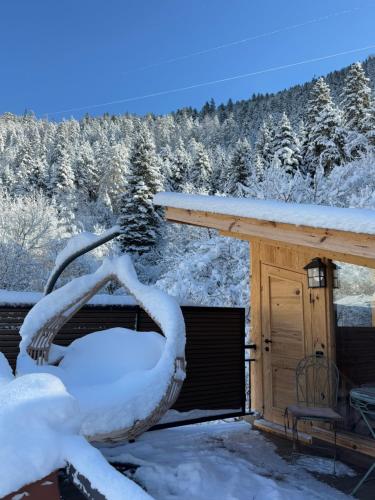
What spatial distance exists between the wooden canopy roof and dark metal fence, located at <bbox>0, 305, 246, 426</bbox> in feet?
3.67

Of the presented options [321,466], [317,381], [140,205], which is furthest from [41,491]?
[140,205]

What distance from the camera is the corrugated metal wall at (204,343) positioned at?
4.03m

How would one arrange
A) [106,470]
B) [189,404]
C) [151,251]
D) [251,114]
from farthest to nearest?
[251,114] → [151,251] → [189,404] → [106,470]

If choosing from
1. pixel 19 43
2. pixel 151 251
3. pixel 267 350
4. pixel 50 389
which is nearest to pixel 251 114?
pixel 151 251

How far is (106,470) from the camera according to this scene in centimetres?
66

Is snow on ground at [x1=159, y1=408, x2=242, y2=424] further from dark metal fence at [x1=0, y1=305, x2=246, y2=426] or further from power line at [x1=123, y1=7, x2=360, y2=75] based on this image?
power line at [x1=123, y1=7, x2=360, y2=75]

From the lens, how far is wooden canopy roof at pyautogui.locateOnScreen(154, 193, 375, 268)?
95.7 inches

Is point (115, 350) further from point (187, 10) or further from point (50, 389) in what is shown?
point (187, 10)

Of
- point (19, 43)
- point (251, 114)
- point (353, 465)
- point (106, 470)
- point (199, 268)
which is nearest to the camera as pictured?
point (106, 470)

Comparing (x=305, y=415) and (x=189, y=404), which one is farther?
(x=189, y=404)

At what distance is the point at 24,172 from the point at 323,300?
32564 mm

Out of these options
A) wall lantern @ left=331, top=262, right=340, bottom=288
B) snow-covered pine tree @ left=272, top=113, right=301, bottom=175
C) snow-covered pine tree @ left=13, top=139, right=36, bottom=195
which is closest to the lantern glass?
wall lantern @ left=331, top=262, right=340, bottom=288

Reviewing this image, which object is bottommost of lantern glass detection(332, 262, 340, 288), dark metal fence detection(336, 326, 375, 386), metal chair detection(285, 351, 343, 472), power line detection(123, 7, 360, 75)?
metal chair detection(285, 351, 343, 472)

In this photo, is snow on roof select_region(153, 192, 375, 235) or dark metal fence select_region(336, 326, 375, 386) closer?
snow on roof select_region(153, 192, 375, 235)
